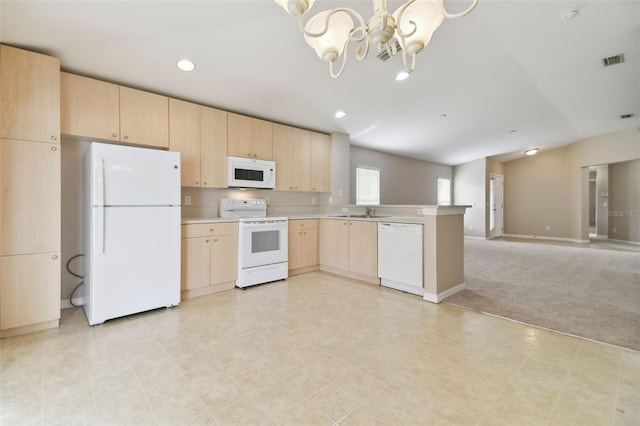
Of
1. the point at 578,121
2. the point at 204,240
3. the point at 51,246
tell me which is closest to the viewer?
the point at 51,246

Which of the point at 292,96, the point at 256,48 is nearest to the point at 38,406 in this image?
the point at 256,48

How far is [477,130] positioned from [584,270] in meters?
3.26

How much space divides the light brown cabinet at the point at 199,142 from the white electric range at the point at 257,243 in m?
0.43

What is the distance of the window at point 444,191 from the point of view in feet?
29.8

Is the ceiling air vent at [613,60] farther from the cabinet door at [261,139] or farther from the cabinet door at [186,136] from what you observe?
the cabinet door at [186,136]

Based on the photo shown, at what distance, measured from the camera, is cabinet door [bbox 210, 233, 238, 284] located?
336 cm

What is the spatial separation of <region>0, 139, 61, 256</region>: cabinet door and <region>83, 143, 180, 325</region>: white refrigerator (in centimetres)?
25

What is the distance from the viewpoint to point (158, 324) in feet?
8.28

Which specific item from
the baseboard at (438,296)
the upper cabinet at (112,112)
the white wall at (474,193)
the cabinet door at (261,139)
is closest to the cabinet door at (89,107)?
the upper cabinet at (112,112)

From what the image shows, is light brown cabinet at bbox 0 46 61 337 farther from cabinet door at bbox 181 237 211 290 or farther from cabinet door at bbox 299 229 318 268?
cabinet door at bbox 299 229 318 268

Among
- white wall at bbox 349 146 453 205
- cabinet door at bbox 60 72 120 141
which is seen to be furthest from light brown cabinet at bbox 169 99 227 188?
white wall at bbox 349 146 453 205

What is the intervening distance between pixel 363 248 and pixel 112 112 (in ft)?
11.0

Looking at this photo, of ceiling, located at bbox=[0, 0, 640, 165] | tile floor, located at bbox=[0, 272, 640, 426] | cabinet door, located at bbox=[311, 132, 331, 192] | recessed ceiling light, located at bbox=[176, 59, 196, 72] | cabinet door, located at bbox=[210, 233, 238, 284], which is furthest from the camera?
cabinet door, located at bbox=[311, 132, 331, 192]

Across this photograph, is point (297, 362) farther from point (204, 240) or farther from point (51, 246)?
point (51, 246)
